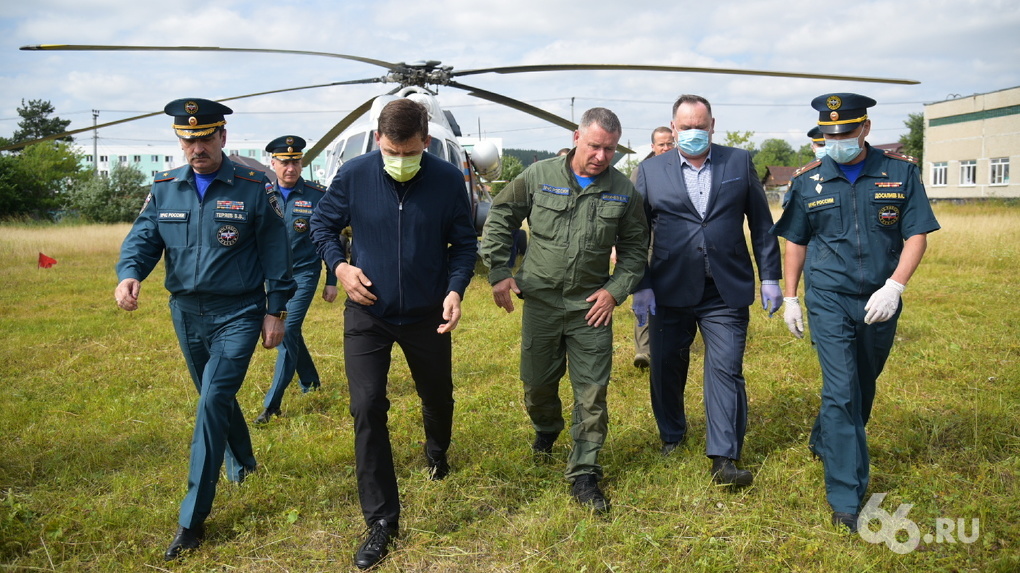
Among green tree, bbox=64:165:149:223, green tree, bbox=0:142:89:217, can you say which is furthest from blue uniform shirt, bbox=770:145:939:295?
green tree, bbox=64:165:149:223

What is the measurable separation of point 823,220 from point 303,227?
3922 mm

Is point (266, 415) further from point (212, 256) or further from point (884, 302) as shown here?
point (884, 302)

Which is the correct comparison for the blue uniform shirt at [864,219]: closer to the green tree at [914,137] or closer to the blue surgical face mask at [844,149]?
the blue surgical face mask at [844,149]

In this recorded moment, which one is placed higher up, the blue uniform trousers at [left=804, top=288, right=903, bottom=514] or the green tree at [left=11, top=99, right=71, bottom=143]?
the green tree at [left=11, top=99, right=71, bottom=143]

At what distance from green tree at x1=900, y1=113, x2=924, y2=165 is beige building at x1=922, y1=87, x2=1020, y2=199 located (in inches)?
350

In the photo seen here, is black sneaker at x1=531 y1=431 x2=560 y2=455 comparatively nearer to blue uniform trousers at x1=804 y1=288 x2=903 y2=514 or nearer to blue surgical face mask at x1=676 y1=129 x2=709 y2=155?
blue uniform trousers at x1=804 y1=288 x2=903 y2=514

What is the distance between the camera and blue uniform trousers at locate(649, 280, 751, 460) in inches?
165

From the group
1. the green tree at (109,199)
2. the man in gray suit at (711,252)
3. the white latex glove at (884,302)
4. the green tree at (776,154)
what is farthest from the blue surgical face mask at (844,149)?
the green tree at (776,154)

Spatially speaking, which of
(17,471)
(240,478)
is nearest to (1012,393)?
(240,478)

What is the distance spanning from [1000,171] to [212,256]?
54958mm

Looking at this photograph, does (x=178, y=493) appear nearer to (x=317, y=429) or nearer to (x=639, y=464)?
(x=317, y=429)

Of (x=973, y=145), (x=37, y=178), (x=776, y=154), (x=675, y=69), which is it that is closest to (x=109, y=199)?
(x=37, y=178)

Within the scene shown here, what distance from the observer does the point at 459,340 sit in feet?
27.1

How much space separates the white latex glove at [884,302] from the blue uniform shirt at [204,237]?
2971 millimetres
